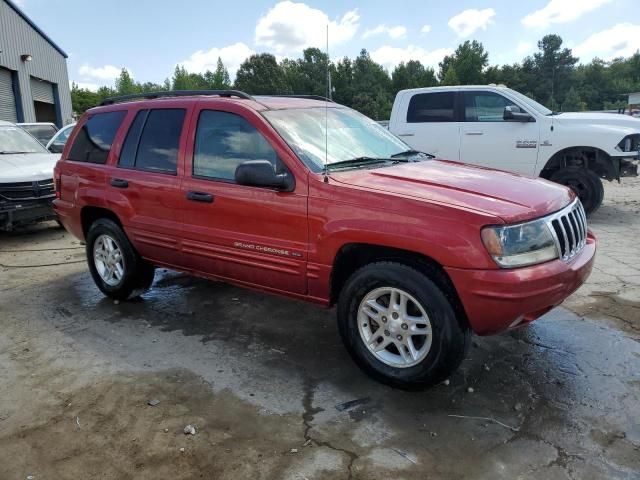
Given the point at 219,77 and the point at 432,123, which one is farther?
the point at 219,77

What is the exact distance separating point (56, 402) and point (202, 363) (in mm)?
923

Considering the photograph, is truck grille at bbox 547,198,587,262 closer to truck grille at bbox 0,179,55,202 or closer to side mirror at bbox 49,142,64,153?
truck grille at bbox 0,179,55,202

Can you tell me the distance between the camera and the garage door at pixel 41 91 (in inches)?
962

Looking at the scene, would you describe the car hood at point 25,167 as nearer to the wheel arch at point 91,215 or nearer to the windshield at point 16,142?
the windshield at point 16,142

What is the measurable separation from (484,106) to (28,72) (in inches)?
863

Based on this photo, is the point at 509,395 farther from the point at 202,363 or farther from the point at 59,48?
the point at 59,48

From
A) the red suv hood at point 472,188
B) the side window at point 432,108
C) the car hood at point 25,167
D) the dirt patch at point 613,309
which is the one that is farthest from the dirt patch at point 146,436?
the side window at point 432,108

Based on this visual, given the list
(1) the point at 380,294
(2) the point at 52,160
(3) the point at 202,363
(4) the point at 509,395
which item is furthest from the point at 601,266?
(2) the point at 52,160

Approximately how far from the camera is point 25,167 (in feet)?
26.1

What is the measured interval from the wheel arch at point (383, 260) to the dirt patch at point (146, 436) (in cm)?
96

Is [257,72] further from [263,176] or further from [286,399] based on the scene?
[286,399]

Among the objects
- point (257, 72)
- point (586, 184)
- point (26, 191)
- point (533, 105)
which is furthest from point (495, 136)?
point (257, 72)

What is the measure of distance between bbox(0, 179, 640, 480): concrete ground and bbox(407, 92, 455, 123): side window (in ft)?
15.8

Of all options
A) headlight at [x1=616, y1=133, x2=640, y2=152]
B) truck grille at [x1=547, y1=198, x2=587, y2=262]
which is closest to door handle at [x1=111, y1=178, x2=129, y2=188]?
truck grille at [x1=547, y1=198, x2=587, y2=262]
